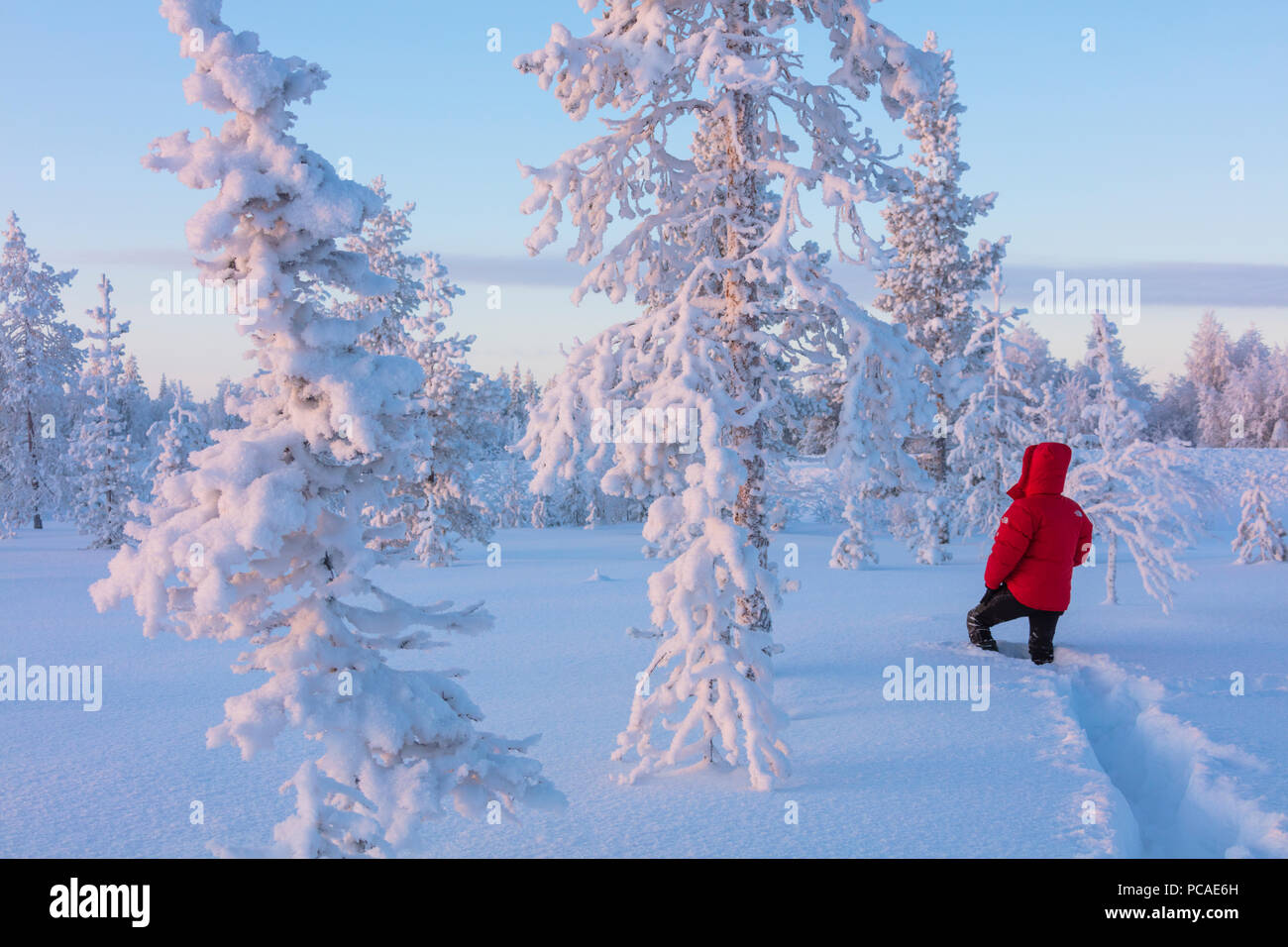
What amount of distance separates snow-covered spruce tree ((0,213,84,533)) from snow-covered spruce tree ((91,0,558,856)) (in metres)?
32.4

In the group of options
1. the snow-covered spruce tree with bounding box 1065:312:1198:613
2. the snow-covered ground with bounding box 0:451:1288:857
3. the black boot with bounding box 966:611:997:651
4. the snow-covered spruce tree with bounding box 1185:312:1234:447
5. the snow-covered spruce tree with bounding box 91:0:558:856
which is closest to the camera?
the snow-covered spruce tree with bounding box 91:0:558:856

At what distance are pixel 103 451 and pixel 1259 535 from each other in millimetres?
33441

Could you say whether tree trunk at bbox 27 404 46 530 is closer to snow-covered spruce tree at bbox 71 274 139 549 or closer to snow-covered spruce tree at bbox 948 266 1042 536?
snow-covered spruce tree at bbox 71 274 139 549

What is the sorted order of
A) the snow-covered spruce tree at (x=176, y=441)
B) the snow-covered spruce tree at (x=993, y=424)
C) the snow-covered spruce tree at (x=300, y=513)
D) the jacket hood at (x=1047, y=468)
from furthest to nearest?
the snow-covered spruce tree at (x=176, y=441) → the snow-covered spruce tree at (x=993, y=424) → the jacket hood at (x=1047, y=468) → the snow-covered spruce tree at (x=300, y=513)

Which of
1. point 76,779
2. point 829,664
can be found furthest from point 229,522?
point 829,664

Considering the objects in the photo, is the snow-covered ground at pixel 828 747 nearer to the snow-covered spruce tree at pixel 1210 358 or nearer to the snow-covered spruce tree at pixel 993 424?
the snow-covered spruce tree at pixel 993 424

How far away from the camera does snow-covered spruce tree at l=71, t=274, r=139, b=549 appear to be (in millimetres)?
27969

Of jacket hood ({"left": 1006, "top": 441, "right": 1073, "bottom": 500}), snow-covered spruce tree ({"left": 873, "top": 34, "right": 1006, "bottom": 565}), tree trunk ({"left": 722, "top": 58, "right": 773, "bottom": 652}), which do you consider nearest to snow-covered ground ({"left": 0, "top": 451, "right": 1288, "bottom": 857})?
tree trunk ({"left": 722, "top": 58, "right": 773, "bottom": 652})

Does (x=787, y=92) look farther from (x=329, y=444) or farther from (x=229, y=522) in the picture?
(x=229, y=522)

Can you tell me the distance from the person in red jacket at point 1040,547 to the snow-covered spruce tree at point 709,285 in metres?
3.15

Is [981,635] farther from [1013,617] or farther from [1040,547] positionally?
[1040,547]

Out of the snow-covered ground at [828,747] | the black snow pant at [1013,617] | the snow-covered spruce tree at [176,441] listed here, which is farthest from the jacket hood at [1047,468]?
the snow-covered spruce tree at [176,441]

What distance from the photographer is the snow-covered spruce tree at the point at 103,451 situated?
2797 centimetres
